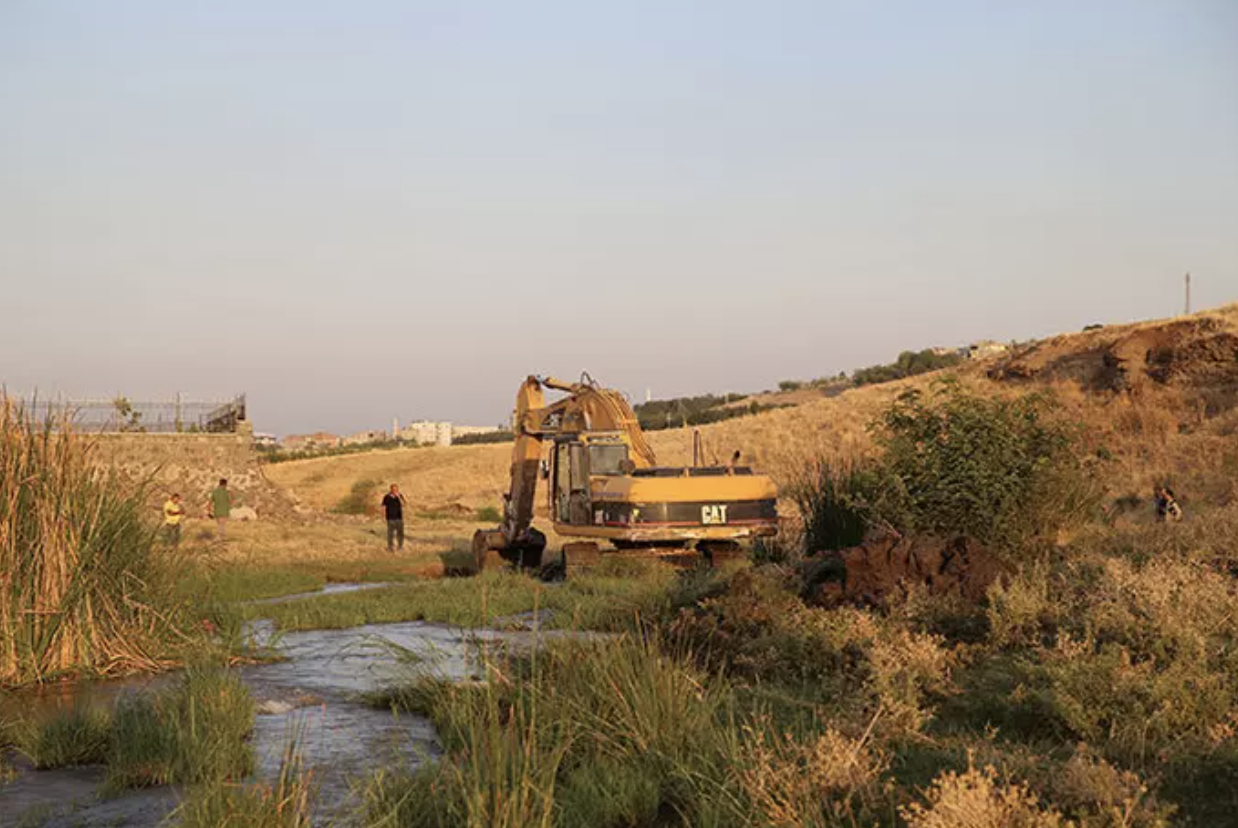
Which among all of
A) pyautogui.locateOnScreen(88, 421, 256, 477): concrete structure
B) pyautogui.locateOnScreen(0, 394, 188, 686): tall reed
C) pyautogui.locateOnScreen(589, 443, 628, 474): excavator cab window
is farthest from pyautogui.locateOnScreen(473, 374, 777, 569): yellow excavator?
pyautogui.locateOnScreen(88, 421, 256, 477): concrete structure

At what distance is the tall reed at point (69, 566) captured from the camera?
1134 cm

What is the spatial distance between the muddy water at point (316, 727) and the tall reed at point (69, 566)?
0.62m

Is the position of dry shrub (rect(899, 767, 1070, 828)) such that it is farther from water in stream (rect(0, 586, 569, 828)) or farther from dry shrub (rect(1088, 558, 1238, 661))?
dry shrub (rect(1088, 558, 1238, 661))

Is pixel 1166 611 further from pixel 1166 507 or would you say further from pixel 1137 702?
pixel 1166 507

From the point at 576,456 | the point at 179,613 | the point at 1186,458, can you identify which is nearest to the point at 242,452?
the point at 576,456

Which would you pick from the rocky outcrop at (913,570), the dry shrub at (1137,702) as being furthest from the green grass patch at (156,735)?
the rocky outcrop at (913,570)

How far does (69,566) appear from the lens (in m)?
11.6

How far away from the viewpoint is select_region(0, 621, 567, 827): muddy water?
739 cm

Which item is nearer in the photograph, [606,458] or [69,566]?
[69,566]

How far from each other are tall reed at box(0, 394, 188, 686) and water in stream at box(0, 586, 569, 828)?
59 cm

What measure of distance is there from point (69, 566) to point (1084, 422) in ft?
55.9

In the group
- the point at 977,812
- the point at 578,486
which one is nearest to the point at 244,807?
the point at 977,812

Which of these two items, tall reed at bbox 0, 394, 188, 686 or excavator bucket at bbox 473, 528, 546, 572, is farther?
excavator bucket at bbox 473, 528, 546, 572

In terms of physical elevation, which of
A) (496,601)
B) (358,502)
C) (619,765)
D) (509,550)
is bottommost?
(358,502)
